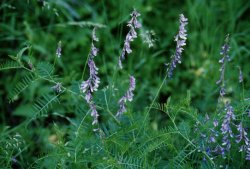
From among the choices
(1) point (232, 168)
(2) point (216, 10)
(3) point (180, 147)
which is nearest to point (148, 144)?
(3) point (180, 147)

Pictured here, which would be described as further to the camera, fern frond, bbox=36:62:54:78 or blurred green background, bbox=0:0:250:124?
blurred green background, bbox=0:0:250:124

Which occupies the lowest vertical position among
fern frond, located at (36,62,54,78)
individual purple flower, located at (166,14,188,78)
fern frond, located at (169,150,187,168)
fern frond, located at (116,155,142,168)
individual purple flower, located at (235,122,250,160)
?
fern frond, located at (116,155,142,168)

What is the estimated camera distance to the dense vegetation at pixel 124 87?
2.08 metres

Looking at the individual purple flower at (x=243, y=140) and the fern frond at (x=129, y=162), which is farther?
the individual purple flower at (x=243, y=140)

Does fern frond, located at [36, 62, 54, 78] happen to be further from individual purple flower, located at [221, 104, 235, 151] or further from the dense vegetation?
individual purple flower, located at [221, 104, 235, 151]

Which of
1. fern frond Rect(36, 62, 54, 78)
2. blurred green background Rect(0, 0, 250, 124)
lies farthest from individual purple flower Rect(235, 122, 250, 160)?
blurred green background Rect(0, 0, 250, 124)

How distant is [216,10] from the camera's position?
13.6 ft

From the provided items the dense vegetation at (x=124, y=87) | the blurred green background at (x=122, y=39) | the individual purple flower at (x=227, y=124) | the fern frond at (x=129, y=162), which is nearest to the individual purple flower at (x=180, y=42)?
the dense vegetation at (x=124, y=87)

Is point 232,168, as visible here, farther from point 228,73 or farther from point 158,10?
point 158,10

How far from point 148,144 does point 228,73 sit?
1.27m

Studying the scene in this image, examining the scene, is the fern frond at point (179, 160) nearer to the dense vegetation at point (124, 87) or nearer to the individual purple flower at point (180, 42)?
the dense vegetation at point (124, 87)

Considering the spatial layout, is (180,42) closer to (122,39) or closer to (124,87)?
(124,87)

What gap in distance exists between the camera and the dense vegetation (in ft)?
6.83

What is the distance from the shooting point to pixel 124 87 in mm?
3049
